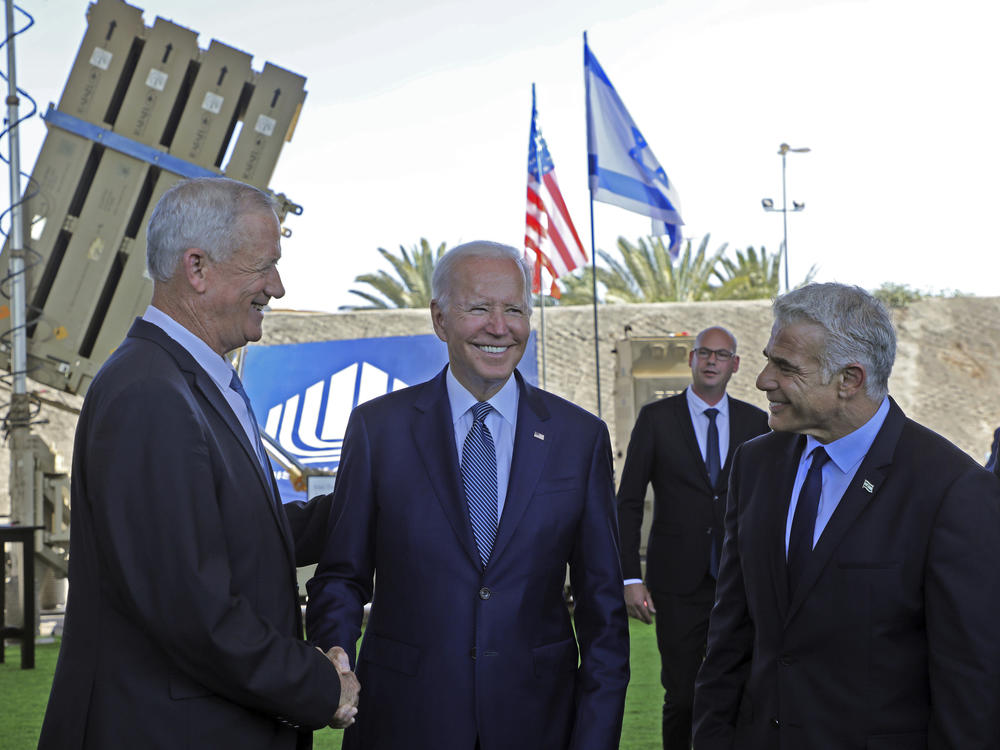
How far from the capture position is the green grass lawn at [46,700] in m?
5.48

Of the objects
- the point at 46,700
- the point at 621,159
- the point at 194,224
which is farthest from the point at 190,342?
the point at 621,159

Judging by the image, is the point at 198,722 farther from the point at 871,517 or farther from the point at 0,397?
the point at 0,397

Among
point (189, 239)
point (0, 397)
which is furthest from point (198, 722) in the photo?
point (0, 397)

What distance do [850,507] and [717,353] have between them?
3208mm

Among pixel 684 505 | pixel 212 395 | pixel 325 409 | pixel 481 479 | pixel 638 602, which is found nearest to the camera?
pixel 212 395

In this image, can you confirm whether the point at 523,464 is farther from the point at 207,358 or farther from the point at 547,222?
the point at 547,222

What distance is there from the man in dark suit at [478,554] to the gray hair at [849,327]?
55 centimetres

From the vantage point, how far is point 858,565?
7.33 ft

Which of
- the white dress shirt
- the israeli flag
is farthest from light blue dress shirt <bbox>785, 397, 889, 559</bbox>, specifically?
the israeli flag

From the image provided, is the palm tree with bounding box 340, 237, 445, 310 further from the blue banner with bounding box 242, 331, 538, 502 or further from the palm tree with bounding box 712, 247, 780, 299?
the blue banner with bounding box 242, 331, 538, 502

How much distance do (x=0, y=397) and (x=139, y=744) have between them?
24.2 meters

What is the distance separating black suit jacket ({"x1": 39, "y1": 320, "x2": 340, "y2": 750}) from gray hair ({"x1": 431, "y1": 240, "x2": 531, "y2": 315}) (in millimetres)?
717

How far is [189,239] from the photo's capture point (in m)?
2.04

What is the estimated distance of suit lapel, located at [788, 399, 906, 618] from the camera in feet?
7.44
